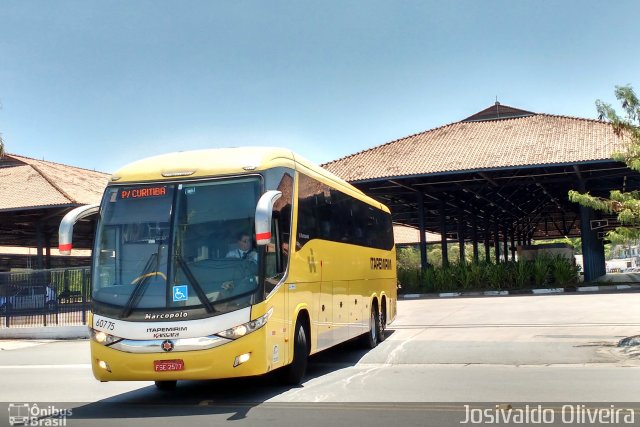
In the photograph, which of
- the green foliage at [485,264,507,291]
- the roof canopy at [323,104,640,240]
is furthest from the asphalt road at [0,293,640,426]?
the roof canopy at [323,104,640,240]

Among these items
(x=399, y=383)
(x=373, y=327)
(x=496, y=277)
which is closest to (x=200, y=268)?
(x=399, y=383)

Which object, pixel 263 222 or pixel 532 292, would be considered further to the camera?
pixel 532 292

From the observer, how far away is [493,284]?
1215 inches

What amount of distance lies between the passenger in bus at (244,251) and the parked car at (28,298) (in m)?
14.8

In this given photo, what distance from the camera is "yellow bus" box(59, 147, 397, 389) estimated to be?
8273 mm

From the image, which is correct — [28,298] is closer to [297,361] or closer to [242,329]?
[297,361]

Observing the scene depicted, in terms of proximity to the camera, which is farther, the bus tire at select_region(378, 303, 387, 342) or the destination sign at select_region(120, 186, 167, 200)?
the bus tire at select_region(378, 303, 387, 342)

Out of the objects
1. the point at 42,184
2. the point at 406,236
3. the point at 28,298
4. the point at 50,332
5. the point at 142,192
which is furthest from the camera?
the point at 406,236

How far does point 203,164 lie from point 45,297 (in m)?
14.5

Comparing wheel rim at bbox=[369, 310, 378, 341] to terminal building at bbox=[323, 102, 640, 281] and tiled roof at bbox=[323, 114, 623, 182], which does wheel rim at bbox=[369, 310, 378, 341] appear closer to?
terminal building at bbox=[323, 102, 640, 281]

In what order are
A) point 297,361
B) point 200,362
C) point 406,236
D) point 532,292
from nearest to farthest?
1. point 200,362
2. point 297,361
3. point 532,292
4. point 406,236

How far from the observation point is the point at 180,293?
8.36 meters

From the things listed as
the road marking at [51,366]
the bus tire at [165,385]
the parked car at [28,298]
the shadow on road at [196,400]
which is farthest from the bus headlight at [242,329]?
the parked car at [28,298]

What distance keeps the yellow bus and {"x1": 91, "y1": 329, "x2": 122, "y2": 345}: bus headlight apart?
0.05 ft
